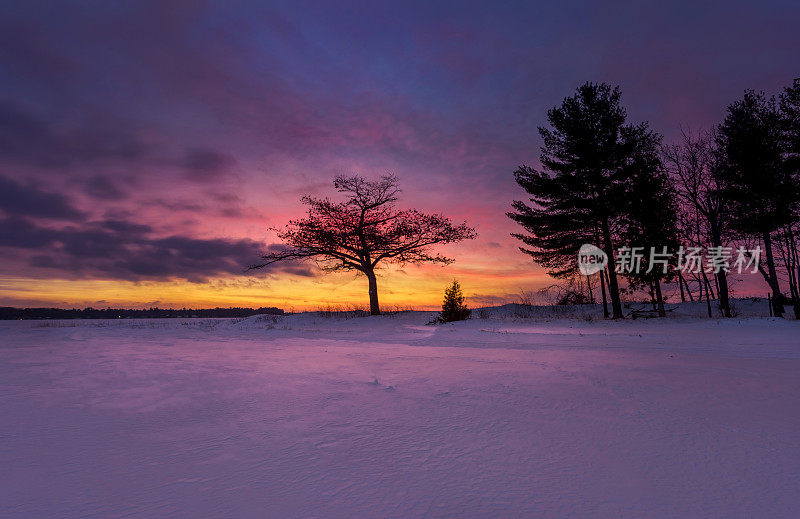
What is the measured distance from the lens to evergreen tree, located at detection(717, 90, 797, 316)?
760 inches

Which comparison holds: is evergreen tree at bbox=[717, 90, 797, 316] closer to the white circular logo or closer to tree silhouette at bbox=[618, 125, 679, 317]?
tree silhouette at bbox=[618, 125, 679, 317]

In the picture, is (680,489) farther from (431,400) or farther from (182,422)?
(182,422)

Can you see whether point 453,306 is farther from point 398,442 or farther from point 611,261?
point 398,442

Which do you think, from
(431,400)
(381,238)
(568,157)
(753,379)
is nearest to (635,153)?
(568,157)

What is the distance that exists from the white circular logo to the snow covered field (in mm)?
16651

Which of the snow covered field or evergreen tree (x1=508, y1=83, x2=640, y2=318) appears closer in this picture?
the snow covered field

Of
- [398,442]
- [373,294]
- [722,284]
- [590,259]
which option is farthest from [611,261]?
[398,442]

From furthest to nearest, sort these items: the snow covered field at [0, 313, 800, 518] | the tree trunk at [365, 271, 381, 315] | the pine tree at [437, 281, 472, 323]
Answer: the tree trunk at [365, 271, 381, 315]
the pine tree at [437, 281, 472, 323]
the snow covered field at [0, 313, 800, 518]

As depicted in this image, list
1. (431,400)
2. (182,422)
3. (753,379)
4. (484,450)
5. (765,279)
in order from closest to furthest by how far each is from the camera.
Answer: (484,450), (182,422), (431,400), (753,379), (765,279)

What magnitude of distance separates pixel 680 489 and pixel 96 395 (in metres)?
4.58

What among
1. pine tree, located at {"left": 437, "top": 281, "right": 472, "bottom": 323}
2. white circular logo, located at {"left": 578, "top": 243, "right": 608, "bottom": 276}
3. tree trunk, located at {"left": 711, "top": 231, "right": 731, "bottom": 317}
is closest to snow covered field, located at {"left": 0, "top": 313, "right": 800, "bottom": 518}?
pine tree, located at {"left": 437, "top": 281, "right": 472, "bottom": 323}

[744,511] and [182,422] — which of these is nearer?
[744,511]

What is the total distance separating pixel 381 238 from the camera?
23.9m

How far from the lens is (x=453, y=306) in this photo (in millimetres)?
18156
